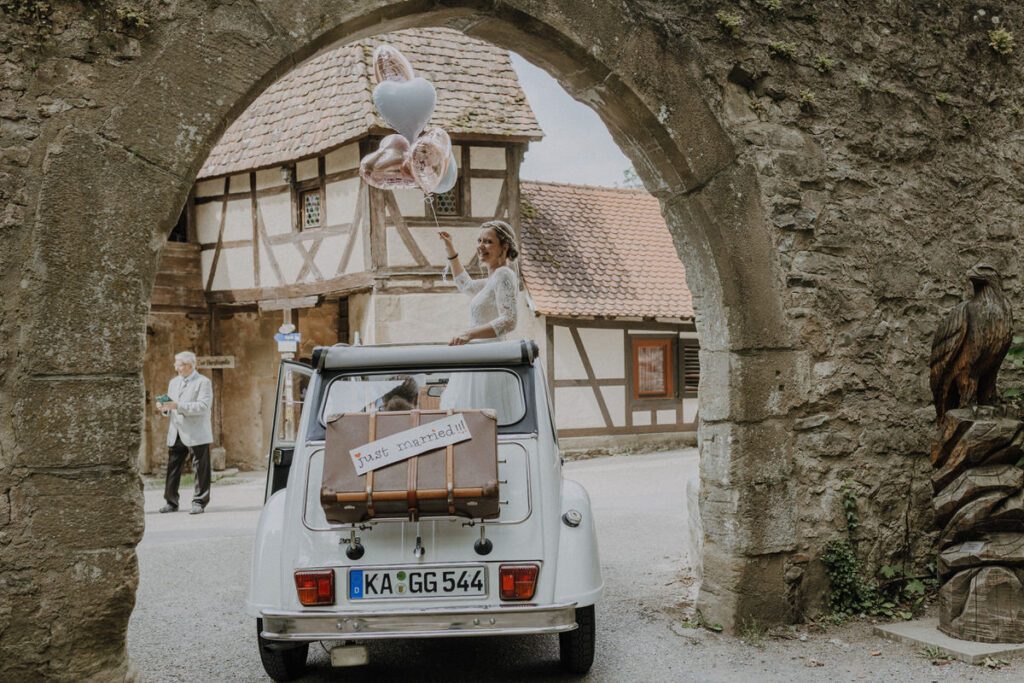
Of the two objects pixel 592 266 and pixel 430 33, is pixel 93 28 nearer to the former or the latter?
pixel 430 33

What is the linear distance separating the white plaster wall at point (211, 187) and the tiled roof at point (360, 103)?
0.32 metres

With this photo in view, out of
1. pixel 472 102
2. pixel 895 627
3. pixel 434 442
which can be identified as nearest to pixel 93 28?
pixel 434 442

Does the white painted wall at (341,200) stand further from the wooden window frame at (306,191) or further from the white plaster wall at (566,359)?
the white plaster wall at (566,359)

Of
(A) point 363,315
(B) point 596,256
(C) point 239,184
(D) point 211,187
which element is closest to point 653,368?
(B) point 596,256

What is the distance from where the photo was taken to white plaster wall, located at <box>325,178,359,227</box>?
48.3 ft

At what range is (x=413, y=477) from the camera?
3.79 meters

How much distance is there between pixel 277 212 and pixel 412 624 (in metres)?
12.9

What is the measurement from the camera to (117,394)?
382 cm

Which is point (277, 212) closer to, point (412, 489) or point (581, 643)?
point (581, 643)

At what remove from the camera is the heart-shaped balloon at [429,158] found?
7.36m

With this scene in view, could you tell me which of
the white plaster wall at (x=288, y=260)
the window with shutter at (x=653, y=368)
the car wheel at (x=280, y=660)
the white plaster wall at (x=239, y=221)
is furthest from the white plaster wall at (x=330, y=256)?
the car wheel at (x=280, y=660)

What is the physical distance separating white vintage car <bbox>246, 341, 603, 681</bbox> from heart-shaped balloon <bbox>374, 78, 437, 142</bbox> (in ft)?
10.7

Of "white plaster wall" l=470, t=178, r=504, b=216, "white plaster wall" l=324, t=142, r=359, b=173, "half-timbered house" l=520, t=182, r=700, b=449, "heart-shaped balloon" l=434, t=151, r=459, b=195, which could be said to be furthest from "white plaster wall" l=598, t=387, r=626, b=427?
"heart-shaped balloon" l=434, t=151, r=459, b=195

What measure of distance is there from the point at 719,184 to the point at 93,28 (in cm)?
321
